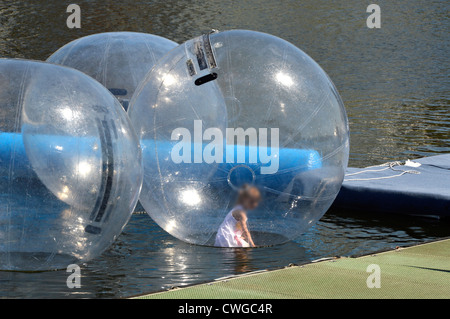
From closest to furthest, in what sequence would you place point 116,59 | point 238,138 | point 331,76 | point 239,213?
point 238,138 < point 239,213 < point 116,59 < point 331,76

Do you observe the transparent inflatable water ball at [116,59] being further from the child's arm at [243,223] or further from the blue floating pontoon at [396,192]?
the blue floating pontoon at [396,192]

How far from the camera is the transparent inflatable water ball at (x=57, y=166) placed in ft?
20.0

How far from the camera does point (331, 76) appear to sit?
72.0ft

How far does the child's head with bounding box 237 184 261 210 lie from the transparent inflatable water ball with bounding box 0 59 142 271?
1.05 meters

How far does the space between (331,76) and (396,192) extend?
42.1 ft

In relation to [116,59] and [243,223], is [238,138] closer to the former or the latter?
[243,223]

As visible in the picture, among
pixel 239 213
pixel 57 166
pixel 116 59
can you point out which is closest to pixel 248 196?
pixel 239 213

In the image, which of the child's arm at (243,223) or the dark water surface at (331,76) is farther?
the child's arm at (243,223)

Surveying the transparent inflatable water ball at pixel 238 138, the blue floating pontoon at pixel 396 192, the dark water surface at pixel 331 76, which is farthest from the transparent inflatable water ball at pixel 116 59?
the blue floating pontoon at pixel 396 192

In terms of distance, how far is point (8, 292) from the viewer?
615cm

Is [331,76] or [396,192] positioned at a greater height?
[331,76]

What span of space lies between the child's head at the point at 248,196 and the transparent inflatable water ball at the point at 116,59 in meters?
2.67

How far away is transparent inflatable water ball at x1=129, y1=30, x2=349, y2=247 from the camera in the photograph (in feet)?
23.4
